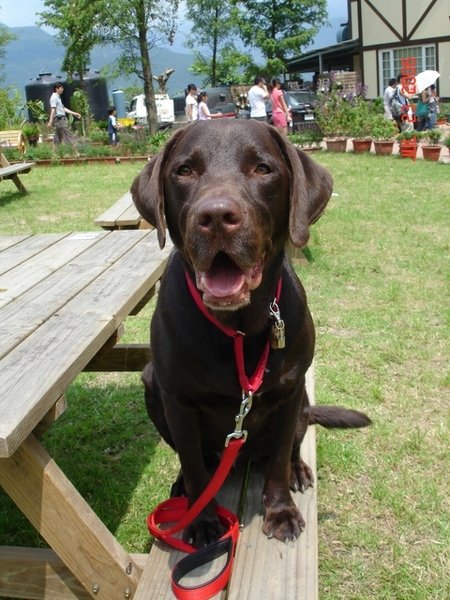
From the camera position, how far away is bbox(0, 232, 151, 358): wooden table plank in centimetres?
213

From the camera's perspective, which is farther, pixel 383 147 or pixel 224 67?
pixel 224 67

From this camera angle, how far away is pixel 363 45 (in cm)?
2822

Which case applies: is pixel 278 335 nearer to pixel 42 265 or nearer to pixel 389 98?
pixel 42 265

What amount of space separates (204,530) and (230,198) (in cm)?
108

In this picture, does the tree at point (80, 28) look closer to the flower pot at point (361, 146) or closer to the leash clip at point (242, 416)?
the flower pot at point (361, 146)

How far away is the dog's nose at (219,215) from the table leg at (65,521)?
0.76 meters

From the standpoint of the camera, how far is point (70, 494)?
1826 mm

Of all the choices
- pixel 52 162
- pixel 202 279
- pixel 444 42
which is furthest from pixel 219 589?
pixel 444 42

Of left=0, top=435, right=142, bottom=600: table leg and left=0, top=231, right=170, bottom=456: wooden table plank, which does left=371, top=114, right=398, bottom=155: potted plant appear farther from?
left=0, top=435, right=142, bottom=600: table leg

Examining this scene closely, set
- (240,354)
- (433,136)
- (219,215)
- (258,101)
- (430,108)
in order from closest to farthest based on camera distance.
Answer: (219,215)
(240,354)
(433,136)
(258,101)
(430,108)

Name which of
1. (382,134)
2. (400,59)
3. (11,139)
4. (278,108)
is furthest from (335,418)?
(400,59)

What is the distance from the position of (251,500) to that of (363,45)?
95.6 ft

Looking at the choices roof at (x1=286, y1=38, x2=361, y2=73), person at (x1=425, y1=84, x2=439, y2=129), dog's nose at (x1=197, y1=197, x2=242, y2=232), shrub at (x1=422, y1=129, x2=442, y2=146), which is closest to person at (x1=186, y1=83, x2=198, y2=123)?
shrub at (x1=422, y1=129, x2=442, y2=146)

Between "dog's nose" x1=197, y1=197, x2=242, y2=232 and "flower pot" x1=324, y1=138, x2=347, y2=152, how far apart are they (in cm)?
1458
